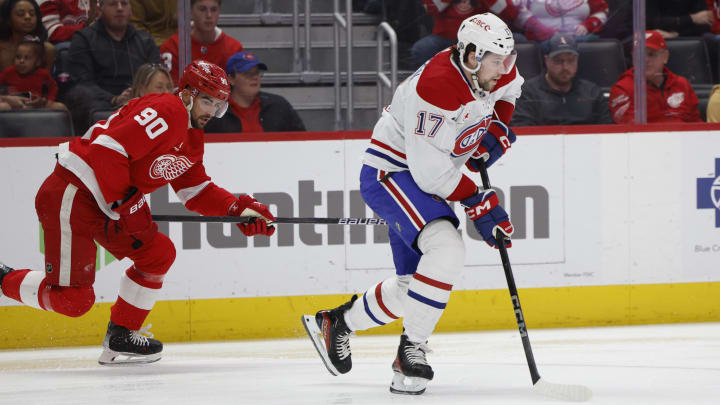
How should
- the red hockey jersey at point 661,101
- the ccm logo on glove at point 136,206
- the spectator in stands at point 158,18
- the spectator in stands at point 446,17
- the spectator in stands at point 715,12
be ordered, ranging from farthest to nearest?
1. the spectator in stands at point 715,12
2. the red hockey jersey at point 661,101
3. the spectator in stands at point 446,17
4. the spectator in stands at point 158,18
5. the ccm logo on glove at point 136,206

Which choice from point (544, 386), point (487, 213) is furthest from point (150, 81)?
point (544, 386)

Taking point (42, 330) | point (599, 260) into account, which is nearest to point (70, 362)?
point (42, 330)

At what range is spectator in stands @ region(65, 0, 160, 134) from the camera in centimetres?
441

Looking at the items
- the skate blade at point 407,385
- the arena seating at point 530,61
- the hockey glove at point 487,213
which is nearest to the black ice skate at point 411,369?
the skate blade at point 407,385

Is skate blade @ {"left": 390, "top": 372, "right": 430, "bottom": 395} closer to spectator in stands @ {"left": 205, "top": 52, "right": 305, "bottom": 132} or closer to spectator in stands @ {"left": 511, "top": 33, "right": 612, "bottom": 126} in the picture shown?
spectator in stands @ {"left": 205, "top": 52, "right": 305, "bottom": 132}

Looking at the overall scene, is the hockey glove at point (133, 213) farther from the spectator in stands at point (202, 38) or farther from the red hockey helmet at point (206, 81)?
the spectator in stands at point (202, 38)

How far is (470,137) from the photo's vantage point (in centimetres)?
325

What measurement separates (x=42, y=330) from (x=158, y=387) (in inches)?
45.9

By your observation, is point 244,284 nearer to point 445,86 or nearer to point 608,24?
point 445,86

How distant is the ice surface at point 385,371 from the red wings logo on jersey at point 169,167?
740mm

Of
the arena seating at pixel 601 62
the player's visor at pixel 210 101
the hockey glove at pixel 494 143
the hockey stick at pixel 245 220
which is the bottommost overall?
the hockey stick at pixel 245 220

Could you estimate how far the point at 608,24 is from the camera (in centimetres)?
477

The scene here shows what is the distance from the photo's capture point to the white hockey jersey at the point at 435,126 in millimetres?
3049

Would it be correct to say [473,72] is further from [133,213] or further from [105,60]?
[105,60]
